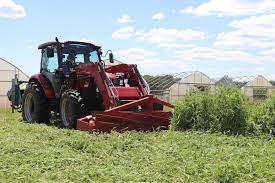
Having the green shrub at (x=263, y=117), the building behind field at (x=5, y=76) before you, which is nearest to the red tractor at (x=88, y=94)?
the green shrub at (x=263, y=117)

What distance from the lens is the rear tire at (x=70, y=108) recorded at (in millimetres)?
11422

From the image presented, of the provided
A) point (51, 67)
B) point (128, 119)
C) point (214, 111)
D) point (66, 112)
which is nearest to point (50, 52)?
point (51, 67)

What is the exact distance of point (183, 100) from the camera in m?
10.4

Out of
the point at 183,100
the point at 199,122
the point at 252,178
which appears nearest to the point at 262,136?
the point at 199,122

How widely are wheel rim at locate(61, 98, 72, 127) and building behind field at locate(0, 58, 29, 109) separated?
15992mm

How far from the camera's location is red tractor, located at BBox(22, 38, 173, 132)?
10602 mm

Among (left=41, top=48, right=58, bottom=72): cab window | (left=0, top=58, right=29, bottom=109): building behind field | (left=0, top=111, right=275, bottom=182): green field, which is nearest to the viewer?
(left=0, top=111, right=275, bottom=182): green field

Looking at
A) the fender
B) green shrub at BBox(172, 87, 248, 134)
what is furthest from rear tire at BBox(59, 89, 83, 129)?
green shrub at BBox(172, 87, 248, 134)

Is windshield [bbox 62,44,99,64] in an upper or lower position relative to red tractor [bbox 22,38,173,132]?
upper

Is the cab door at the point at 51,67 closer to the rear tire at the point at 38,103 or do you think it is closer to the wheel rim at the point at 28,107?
the rear tire at the point at 38,103

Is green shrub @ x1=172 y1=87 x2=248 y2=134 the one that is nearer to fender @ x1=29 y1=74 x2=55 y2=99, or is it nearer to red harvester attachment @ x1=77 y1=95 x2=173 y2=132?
red harvester attachment @ x1=77 y1=95 x2=173 y2=132

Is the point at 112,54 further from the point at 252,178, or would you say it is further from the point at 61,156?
the point at 252,178

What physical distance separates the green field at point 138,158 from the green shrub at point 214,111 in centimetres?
57

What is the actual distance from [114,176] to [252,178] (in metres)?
1.66
